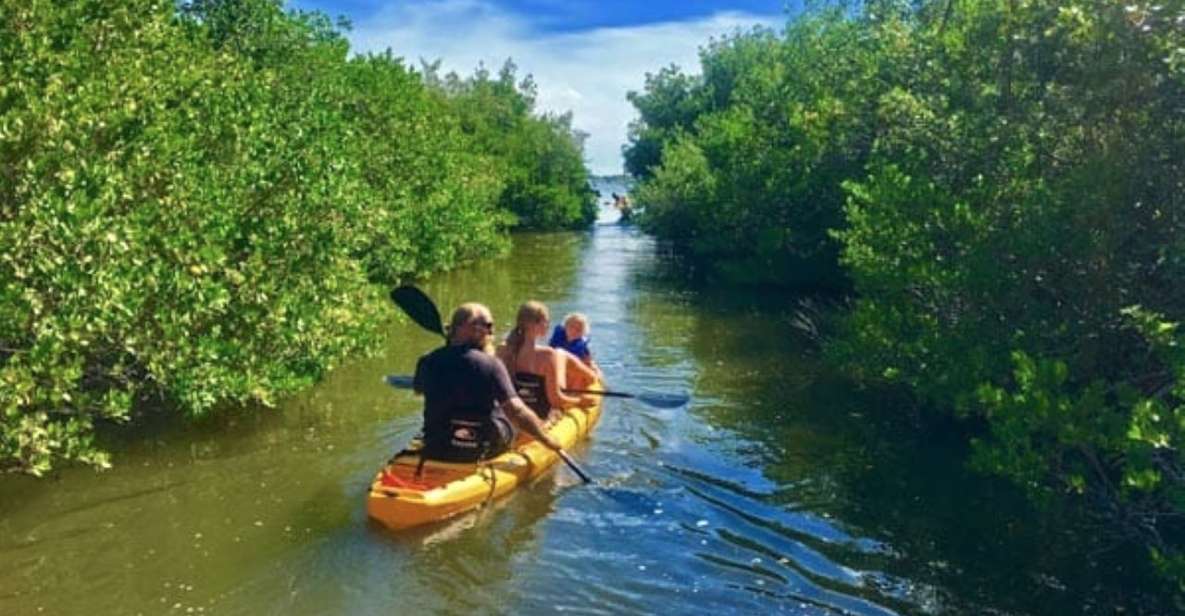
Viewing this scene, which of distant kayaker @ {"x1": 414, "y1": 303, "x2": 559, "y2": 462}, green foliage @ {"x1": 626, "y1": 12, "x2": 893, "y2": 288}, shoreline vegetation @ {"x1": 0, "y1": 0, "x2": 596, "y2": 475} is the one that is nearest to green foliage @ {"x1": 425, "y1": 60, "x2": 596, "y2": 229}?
green foliage @ {"x1": 626, "y1": 12, "x2": 893, "y2": 288}

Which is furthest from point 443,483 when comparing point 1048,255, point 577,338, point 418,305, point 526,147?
point 526,147

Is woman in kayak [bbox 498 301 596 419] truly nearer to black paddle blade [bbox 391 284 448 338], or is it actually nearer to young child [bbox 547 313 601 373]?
black paddle blade [bbox 391 284 448 338]

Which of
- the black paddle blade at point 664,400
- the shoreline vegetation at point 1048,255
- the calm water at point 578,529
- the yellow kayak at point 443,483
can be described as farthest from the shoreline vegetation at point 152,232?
the shoreline vegetation at point 1048,255

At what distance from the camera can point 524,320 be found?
35.4 feet

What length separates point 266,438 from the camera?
444 inches

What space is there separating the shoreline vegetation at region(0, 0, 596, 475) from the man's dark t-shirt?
2106 mm

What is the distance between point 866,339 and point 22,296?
7.69 metres

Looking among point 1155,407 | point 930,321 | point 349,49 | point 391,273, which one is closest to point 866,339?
point 930,321

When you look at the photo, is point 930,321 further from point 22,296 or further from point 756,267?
point 756,267

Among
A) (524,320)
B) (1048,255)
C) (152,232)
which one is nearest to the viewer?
(1048,255)

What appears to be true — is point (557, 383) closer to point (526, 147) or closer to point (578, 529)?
point (578, 529)

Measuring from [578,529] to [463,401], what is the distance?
148cm

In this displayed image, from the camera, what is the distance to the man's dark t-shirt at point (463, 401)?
345 inches

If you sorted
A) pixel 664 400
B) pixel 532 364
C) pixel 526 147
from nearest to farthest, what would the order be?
pixel 532 364, pixel 664 400, pixel 526 147
